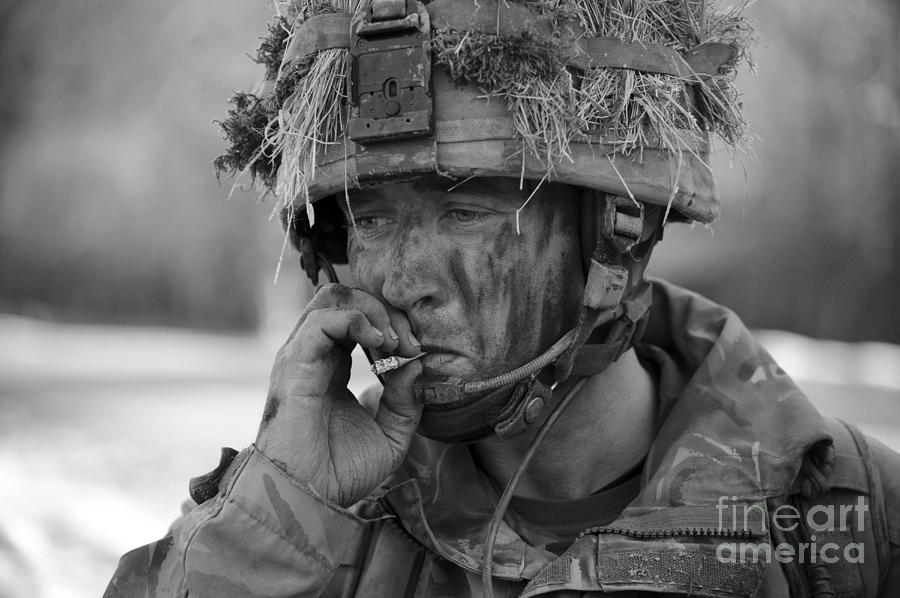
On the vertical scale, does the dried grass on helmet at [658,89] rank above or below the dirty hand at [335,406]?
above

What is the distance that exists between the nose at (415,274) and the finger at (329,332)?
93 millimetres

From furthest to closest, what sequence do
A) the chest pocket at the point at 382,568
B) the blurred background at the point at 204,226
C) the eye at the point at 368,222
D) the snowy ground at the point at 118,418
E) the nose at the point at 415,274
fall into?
the blurred background at the point at 204,226 → the snowy ground at the point at 118,418 → the chest pocket at the point at 382,568 → the eye at the point at 368,222 → the nose at the point at 415,274

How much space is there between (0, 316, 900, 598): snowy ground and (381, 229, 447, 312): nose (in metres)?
3.39

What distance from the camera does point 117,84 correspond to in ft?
29.4

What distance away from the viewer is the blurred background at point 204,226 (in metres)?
8.16

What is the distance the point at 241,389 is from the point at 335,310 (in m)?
6.21

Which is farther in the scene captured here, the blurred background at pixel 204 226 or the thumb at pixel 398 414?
the blurred background at pixel 204 226

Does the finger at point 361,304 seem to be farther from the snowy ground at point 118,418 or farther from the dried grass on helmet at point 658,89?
the snowy ground at point 118,418

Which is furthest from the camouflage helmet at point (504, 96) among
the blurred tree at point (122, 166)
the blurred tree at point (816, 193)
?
the blurred tree at point (122, 166)

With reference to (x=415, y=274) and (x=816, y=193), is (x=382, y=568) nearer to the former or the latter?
(x=415, y=274)

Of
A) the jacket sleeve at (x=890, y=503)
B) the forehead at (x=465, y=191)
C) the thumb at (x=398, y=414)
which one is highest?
the forehead at (x=465, y=191)

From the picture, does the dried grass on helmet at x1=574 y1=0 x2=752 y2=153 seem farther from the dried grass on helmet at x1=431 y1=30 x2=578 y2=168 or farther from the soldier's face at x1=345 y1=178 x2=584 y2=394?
the soldier's face at x1=345 y1=178 x2=584 y2=394

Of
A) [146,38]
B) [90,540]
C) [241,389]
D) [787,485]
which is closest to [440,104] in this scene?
[787,485]

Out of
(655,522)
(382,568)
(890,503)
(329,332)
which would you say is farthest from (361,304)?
(890,503)
